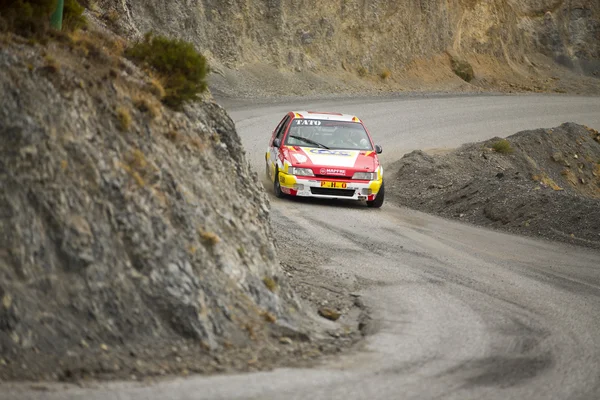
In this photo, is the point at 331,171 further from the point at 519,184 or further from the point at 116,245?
the point at 116,245

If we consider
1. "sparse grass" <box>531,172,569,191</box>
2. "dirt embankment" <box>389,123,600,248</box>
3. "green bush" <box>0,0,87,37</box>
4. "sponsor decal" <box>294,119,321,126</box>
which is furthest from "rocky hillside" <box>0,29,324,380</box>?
"sparse grass" <box>531,172,569,191</box>

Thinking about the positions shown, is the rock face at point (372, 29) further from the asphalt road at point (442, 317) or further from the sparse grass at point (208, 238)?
the sparse grass at point (208, 238)

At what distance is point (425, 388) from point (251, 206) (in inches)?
132

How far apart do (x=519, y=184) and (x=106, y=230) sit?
525 inches

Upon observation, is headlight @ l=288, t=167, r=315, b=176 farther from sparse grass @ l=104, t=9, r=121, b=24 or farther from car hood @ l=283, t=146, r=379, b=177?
sparse grass @ l=104, t=9, r=121, b=24

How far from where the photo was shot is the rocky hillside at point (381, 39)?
123 feet

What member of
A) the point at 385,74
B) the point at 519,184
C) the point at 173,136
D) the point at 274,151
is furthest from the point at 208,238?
the point at 385,74

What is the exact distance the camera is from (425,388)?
687 centimetres

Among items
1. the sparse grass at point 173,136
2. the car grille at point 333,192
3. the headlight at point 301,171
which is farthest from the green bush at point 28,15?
the car grille at point 333,192

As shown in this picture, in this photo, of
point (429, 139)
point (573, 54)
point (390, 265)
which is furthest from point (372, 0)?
point (390, 265)

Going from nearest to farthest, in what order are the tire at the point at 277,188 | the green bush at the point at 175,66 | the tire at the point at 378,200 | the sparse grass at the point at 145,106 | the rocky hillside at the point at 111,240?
1. the rocky hillside at the point at 111,240
2. the sparse grass at the point at 145,106
3. the green bush at the point at 175,66
4. the tire at the point at 277,188
5. the tire at the point at 378,200

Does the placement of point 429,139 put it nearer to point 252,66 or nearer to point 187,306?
point 252,66

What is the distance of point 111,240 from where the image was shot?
7.12 meters

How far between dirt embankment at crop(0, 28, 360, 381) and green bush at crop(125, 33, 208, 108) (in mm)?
240
